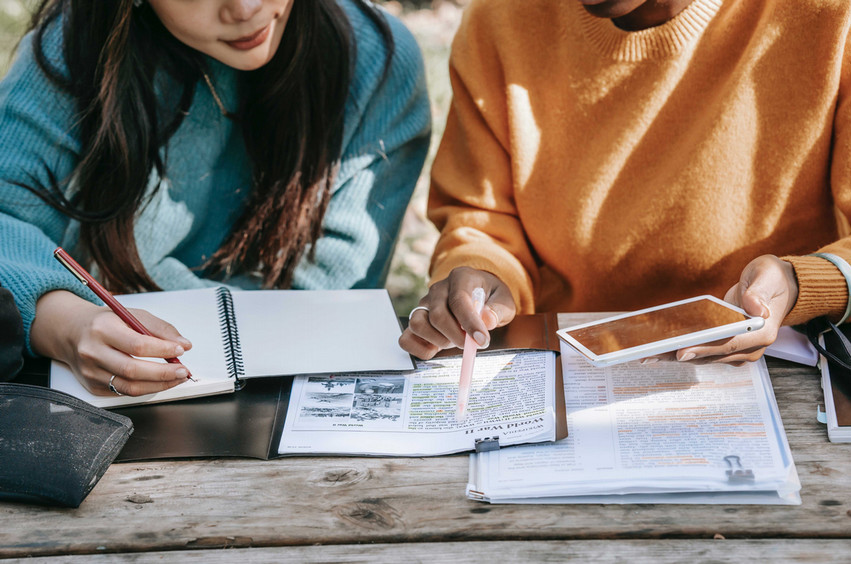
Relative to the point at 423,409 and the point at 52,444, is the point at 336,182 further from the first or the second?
the point at 52,444

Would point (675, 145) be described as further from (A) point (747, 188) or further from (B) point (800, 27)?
(B) point (800, 27)

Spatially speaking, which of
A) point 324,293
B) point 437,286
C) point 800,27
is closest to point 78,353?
point 324,293

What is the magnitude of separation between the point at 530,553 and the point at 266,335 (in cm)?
51

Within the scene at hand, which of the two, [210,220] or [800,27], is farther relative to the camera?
[210,220]

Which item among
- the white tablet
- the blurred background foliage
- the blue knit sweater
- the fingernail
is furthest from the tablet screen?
the blurred background foliage

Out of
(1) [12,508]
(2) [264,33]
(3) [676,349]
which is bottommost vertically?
(1) [12,508]

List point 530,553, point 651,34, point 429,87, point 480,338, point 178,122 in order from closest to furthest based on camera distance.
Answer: point 530,553 → point 480,338 → point 651,34 → point 178,122 → point 429,87

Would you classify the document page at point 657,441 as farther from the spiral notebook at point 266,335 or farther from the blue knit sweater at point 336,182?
the blue knit sweater at point 336,182

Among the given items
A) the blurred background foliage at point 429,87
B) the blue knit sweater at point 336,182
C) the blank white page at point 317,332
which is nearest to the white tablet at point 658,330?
the blank white page at point 317,332

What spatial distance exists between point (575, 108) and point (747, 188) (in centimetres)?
30

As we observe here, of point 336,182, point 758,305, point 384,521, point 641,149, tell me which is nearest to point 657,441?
point 758,305

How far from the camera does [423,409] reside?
96cm

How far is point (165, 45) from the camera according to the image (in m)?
1.39

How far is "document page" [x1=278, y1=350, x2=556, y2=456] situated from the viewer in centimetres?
91
